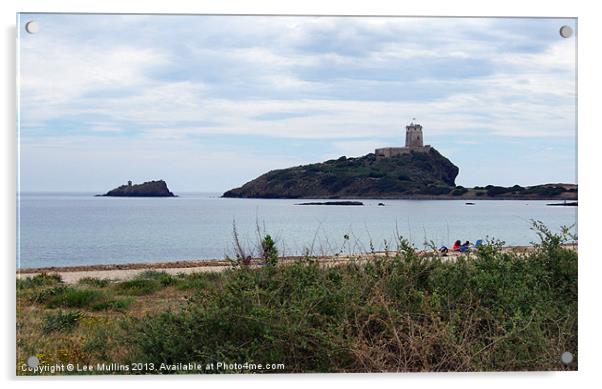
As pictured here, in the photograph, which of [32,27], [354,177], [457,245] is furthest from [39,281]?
[457,245]

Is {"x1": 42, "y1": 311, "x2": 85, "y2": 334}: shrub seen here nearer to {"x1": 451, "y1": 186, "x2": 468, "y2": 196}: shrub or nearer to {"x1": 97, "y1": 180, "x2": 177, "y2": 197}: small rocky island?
{"x1": 97, "y1": 180, "x2": 177, "y2": 197}: small rocky island

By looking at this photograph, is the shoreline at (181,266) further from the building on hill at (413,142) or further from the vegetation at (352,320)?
the building on hill at (413,142)

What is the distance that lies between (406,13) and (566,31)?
1.29 meters

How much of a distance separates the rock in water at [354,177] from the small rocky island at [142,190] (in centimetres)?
54

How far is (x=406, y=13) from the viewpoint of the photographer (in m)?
5.62

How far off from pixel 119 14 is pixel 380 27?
2014 mm

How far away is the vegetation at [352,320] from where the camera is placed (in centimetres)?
530

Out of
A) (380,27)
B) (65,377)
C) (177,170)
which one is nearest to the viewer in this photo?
(65,377)

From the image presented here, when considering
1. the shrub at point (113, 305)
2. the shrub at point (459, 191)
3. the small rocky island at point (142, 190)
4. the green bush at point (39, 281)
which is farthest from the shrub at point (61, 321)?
the shrub at point (459, 191)

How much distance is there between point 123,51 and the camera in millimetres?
5645

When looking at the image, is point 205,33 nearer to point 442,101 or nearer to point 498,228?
point 442,101

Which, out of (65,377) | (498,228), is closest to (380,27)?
(498,228)

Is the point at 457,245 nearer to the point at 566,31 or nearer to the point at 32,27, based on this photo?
the point at 566,31

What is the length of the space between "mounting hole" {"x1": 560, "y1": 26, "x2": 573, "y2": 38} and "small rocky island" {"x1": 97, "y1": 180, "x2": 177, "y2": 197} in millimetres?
3400
